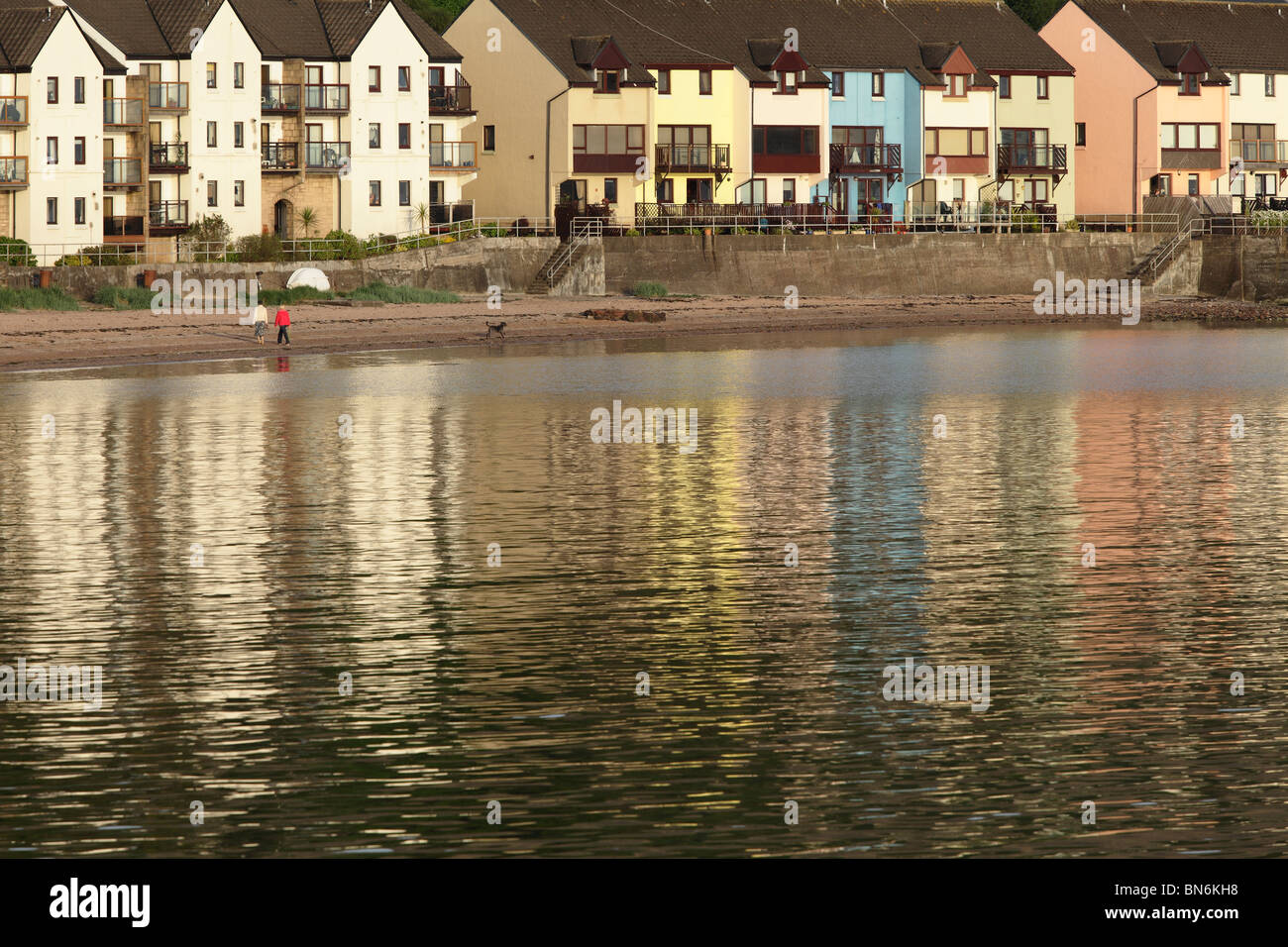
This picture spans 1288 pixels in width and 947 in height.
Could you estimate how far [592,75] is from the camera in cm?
10138

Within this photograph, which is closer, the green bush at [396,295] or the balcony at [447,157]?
the green bush at [396,295]

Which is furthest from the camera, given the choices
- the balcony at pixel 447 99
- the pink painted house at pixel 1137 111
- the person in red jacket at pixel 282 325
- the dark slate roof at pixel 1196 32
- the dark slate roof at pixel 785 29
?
the dark slate roof at pixel 1196 32

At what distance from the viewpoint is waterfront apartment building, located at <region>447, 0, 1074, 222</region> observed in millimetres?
102125

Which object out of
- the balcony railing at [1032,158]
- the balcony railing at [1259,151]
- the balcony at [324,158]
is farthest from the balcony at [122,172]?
the balcony railing at [1259,151]

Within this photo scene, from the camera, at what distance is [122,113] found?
91.8 m

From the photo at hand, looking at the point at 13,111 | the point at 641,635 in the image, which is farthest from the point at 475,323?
the point at 641,635

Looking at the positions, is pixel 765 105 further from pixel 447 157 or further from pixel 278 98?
pixel 278 98

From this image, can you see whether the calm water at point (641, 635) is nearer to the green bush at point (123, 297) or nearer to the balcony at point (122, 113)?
the green bush at point (123, 297)

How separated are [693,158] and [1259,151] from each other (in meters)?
39.6

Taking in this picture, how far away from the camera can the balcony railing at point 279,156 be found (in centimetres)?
9669

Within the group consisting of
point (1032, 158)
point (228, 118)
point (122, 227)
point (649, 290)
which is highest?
point (1032, 158)

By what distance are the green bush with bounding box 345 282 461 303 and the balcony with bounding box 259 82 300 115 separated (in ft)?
50.5

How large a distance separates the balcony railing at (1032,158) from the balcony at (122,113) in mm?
47799
